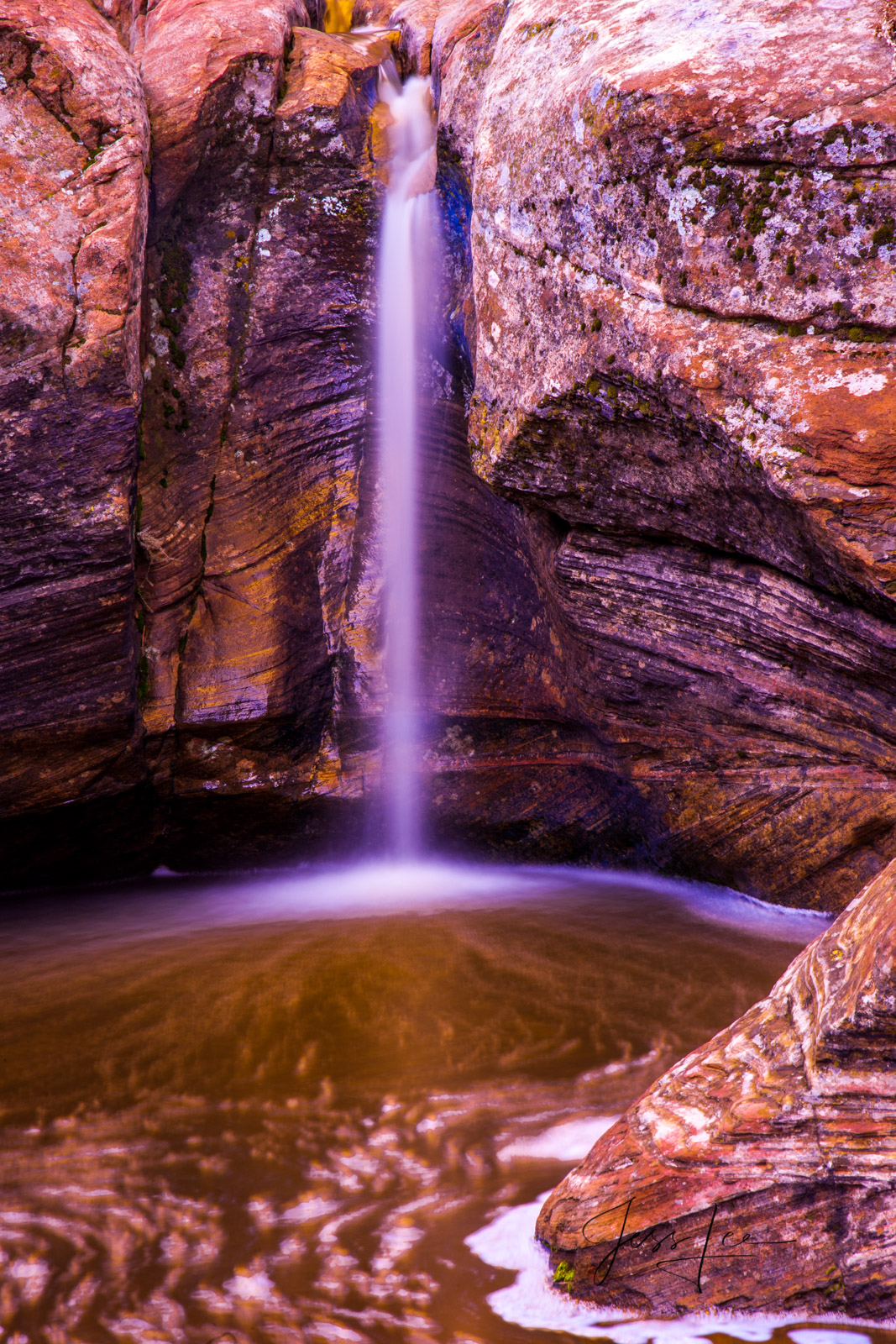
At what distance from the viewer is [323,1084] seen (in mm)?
4793

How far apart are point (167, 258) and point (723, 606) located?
5256 millimetres

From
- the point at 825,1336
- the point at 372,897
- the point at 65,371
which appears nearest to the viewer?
the point at 825,1336

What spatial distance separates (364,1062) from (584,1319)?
210 centimetres

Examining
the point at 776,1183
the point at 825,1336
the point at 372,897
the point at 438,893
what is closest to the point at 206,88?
the point at 372,897

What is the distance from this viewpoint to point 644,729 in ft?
24.8

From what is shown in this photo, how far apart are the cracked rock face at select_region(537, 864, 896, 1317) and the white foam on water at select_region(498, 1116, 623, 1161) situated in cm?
75

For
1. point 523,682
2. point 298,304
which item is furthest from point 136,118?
point 523,682

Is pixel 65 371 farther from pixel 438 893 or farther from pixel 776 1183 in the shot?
pixel 776 1183

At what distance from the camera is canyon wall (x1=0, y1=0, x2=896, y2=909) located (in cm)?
507

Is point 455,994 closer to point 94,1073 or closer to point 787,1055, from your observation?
point 94,1073

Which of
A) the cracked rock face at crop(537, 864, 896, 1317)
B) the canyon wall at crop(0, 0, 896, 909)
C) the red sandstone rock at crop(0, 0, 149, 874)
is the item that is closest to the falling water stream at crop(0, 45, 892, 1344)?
the cracked rock face at crop(537, 864, 896, 1317)

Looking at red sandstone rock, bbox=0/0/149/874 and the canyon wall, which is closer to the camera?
the canyon wall
